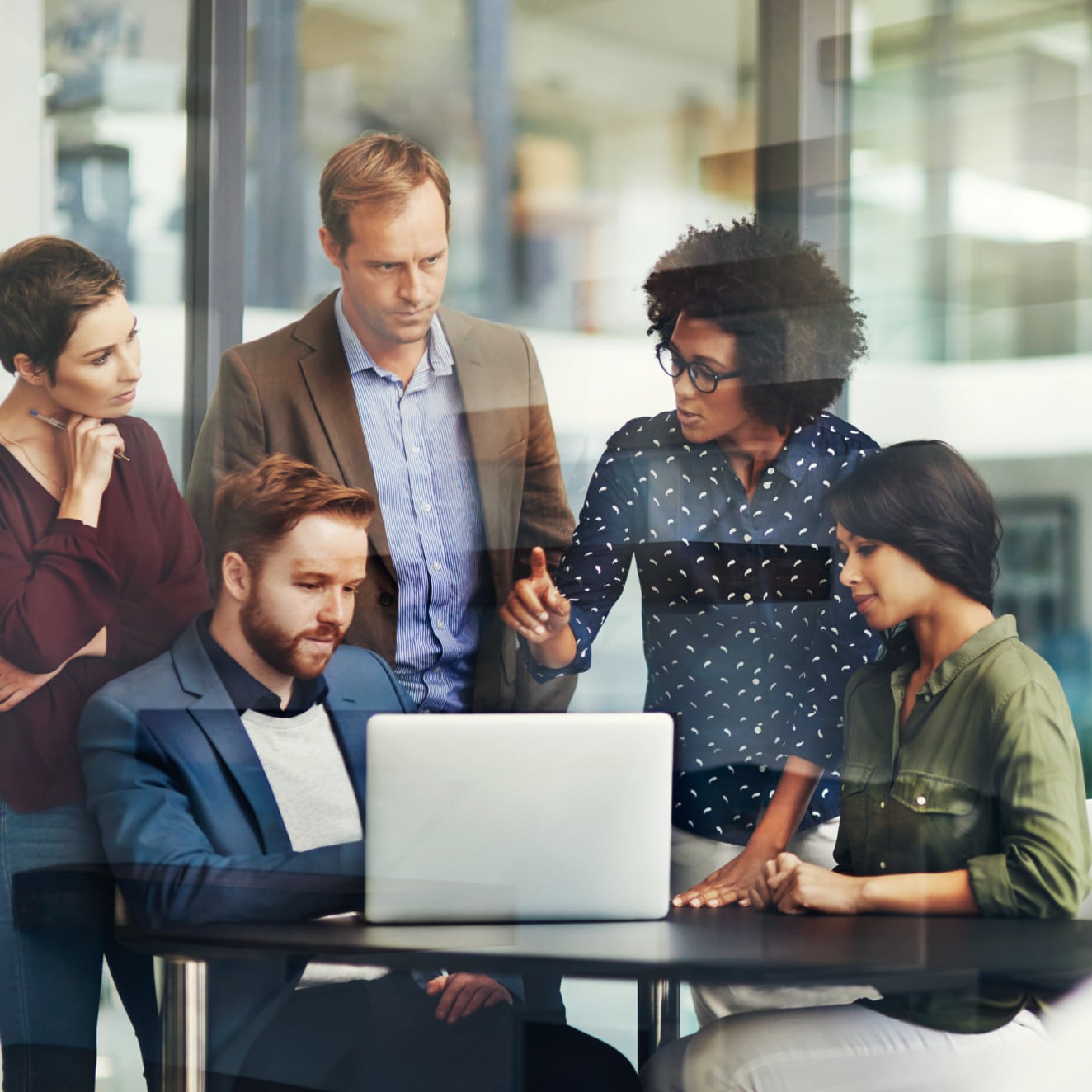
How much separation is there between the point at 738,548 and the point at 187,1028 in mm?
899

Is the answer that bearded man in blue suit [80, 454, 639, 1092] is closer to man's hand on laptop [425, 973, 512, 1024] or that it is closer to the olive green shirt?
man's hand on laptop [425, 973, 512, 1024]

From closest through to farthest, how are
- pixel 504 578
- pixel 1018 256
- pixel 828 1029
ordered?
pixel 828 1029 → pixel 1018 256 → pixel 504 578

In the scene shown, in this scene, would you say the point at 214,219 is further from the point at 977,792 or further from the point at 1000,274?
the point at 977,792

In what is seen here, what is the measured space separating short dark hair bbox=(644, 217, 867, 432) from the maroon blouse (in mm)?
729

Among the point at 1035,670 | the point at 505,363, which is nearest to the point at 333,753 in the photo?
the point at 505,363

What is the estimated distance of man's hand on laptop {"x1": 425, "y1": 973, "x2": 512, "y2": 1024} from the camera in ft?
5.01

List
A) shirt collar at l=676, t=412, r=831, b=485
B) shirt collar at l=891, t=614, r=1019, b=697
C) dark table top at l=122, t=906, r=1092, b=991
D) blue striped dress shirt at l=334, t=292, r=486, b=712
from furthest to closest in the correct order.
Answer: blue striped dress shirt at l=334, t=292, r=486, b=712 < shirt collar at l=676, t=412, r=831, b=485 < shirt collar at l=891, t=614, r=1019, b=697 < dark table top at l=122, t=906, r=1092, b=991

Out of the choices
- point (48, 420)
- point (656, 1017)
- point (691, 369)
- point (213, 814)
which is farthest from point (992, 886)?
point (48, 420)

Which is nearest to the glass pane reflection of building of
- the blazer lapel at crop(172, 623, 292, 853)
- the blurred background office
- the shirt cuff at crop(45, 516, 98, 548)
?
the blurred background office

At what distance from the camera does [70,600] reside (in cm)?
170

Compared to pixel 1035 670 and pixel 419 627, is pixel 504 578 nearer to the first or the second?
pixel 419 627

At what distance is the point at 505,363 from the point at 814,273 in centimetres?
42

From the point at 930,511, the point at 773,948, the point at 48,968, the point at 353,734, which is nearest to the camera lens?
the point at 773,948

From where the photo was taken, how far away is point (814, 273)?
1.61 m
